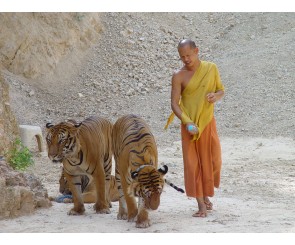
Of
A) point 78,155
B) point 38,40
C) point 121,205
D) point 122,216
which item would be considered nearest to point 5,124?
point 78,155

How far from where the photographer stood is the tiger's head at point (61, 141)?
283 inches

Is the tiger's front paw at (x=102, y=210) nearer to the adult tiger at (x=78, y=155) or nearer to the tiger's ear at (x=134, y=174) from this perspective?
the adult tiger at (x=78, y=155)

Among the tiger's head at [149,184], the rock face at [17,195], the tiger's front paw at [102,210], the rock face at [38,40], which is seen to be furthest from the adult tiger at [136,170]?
the rock face at [38,40]

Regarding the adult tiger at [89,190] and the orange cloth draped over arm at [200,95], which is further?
the adult tiger at [89,190]

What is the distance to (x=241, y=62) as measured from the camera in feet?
58.5

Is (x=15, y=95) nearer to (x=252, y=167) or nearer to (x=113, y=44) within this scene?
(x=113, y=44)

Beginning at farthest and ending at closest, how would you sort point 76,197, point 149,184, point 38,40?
point 38,40 → point 76,197 → point 149,184

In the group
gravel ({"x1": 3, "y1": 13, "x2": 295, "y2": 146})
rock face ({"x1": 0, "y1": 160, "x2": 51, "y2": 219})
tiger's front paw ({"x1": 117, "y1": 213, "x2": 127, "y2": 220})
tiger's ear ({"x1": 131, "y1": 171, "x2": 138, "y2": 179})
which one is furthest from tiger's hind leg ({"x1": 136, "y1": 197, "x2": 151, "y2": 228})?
gravel ({"x1": 3, "y1": 13, "x2": 295, "y2": 146})

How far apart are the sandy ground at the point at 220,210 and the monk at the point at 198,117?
1.08ft

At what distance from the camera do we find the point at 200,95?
702 centimetres

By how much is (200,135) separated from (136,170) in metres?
0.96

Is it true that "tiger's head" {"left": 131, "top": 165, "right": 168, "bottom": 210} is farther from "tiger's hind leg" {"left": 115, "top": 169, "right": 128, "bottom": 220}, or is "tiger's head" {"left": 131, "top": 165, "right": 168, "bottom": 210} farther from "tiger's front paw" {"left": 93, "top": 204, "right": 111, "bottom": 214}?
"tiger's front paw" {"left": 93, "top": 204, "right": 111, "bottom": 214}

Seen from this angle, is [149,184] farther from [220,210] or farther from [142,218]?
[220,210]

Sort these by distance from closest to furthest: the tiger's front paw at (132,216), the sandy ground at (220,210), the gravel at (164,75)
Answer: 1. the sandy ground at (220,210)
2. the tiger's front paw at (132,216)
3. the gravel at (164,75)
